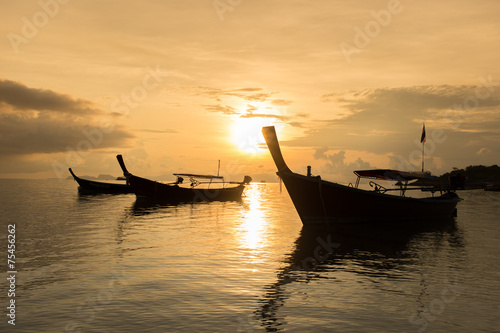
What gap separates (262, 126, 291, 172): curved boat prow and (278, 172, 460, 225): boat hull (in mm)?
525

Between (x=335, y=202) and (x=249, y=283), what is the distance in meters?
14.7

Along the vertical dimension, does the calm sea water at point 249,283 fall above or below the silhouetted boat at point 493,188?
below

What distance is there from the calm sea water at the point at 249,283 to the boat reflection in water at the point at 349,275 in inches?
1.8

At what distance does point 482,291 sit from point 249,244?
34.7ft

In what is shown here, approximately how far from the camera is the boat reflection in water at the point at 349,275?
30.3 feet

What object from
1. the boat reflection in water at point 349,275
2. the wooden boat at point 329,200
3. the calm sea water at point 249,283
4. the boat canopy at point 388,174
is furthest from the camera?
the boat canopy at point 388,174

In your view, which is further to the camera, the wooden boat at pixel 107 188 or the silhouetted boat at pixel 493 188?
the silhouetted boat at pixel 493 188

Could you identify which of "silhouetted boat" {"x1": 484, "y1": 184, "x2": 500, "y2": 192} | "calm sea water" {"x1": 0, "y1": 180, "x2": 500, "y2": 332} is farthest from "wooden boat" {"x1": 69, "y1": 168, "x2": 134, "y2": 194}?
"silhouetted boat" {"x1": 484, "y1": 184, "x2": 500, "y2": 192}

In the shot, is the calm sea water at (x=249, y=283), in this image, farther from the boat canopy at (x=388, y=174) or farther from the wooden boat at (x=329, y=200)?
the boat canopy at (x=388, y=174)

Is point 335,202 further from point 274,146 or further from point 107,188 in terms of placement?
point 107,188

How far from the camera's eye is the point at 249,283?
11.6 m

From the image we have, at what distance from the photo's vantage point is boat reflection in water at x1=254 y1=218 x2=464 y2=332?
924 centimetres


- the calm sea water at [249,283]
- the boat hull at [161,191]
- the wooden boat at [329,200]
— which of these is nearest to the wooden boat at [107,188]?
the boat hull at [161,191]

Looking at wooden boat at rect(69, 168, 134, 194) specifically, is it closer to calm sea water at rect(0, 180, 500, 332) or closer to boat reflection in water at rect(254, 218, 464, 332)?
calm sea water at rect(0, 180, 500, 332)
